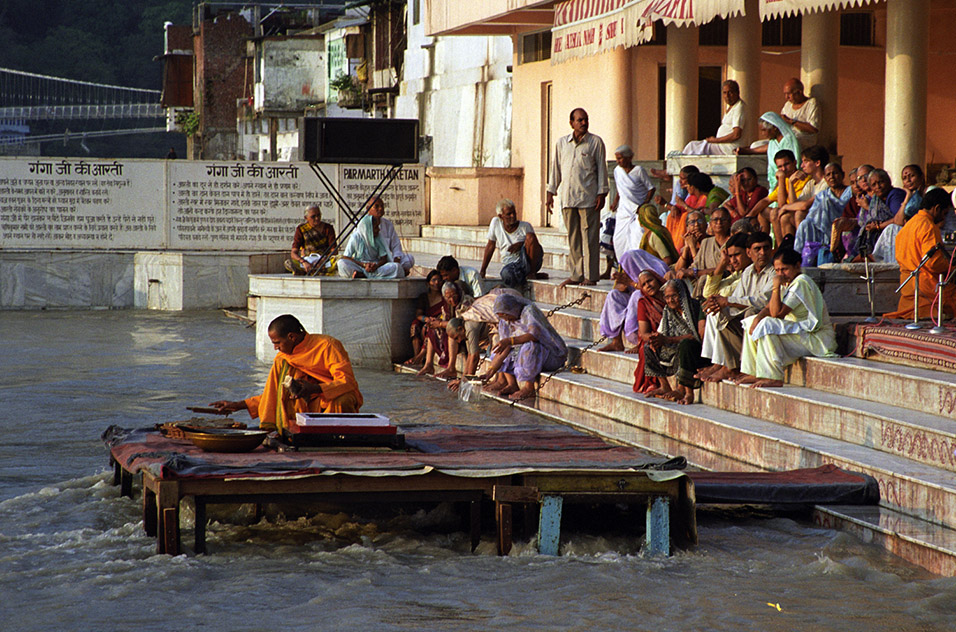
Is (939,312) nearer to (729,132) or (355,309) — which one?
(729,132)

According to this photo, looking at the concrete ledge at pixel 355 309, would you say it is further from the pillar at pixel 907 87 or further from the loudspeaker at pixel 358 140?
the pillar at pixel 907 87

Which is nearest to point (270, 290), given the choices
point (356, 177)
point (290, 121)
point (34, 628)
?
point (356, 177)

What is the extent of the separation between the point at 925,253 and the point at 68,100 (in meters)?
88.2

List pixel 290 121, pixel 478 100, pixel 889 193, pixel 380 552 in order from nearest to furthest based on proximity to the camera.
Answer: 1. pixel 380 552
2. pixel 889 193
3. pixel 478 100
4. pixel 290 121

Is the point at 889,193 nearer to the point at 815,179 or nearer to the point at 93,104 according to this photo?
the point at 815,179

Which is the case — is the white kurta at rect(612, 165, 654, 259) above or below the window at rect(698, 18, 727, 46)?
below

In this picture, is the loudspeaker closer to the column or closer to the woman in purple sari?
the column

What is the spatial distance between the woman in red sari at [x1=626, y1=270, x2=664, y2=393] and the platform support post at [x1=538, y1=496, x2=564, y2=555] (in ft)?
9.79

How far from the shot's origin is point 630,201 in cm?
1140

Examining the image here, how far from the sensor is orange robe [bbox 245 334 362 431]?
700 cm

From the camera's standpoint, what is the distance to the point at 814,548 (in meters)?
6.00

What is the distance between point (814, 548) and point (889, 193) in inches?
156

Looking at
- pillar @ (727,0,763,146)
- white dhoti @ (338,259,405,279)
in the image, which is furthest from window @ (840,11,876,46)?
white dhoti @ (338,259,405,279)

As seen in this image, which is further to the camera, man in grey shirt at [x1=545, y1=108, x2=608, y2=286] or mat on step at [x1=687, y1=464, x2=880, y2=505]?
man in grey shirt at [x1=545, y1=108, x2=608, y2=286]
